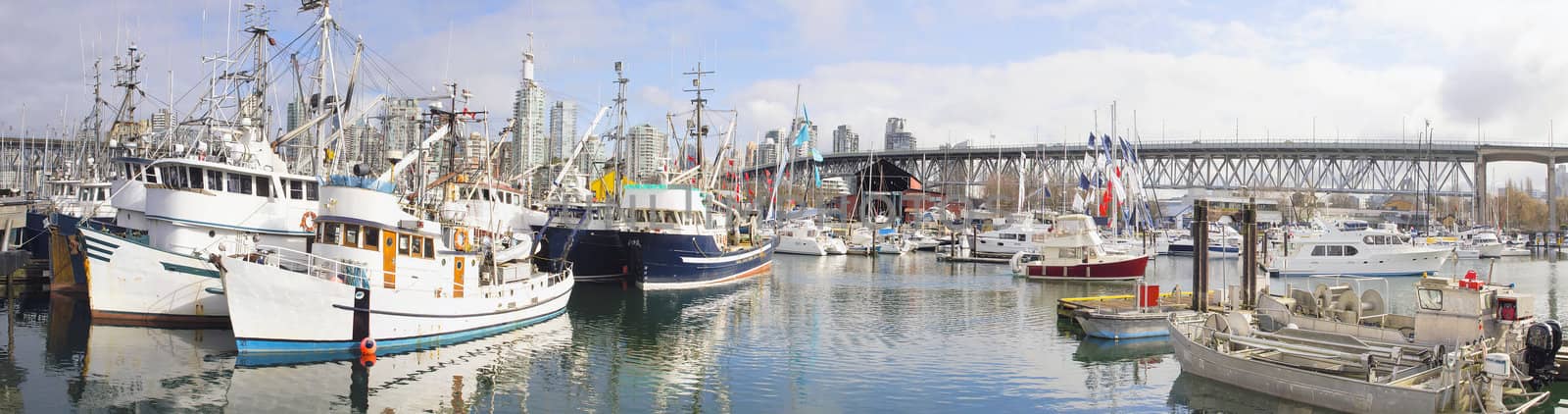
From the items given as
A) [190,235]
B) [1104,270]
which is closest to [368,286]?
[190,235]

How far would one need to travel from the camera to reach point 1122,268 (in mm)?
49094

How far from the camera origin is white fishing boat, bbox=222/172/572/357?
2125 cm

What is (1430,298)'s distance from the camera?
61.9 ft

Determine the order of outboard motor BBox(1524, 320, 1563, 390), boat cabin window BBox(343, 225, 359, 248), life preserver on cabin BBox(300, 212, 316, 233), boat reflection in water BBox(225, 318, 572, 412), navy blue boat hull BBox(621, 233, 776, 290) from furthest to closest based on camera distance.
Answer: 1. navy blue boat hull BBox(621, 233, 776, 290)
2. life preserver on cabin BBox(300, 212, 316, 233)
3. boat cabin window BBox(343, 225, 359, 248)
4. outboard motor BBox(1524, 320, 1563, 390)
5. boat reflection in water BBox(225, 318, 572, 412)

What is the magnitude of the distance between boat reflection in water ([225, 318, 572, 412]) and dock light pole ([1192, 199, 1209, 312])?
1875cm

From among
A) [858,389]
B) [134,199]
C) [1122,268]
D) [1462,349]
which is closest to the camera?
→ [1462,349]

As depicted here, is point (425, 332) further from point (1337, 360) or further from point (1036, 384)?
point (1337, 360)

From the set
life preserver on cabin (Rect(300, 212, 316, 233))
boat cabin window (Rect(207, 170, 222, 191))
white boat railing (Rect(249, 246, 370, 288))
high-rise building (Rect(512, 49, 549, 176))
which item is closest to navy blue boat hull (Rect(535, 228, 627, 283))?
high-rise building (Rect(512, 49, 549, 176))

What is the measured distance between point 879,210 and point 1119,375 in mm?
113618

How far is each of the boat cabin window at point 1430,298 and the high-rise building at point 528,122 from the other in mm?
35419

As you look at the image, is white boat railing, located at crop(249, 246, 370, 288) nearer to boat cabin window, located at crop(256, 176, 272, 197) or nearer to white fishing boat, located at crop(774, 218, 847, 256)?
boat cabin window, located at crop(256, 176, 272, 197)

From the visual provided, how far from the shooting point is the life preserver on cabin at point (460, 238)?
26734mm

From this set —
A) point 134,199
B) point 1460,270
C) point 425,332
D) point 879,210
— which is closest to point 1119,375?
point 425,332

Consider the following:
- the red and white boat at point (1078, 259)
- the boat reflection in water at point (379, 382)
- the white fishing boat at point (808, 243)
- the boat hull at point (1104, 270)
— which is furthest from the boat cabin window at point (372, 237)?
the white fishing boat at point (808, 243)
